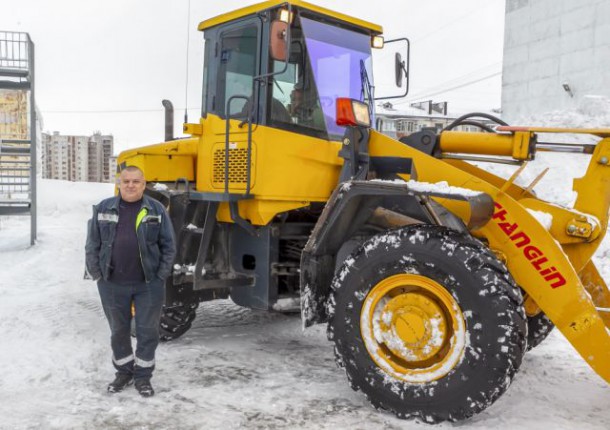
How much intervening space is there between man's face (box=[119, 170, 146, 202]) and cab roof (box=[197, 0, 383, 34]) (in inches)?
61.8

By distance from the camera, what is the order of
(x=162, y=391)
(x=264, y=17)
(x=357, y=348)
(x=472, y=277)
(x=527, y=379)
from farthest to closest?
(x=264, y=17), (x=527, y=379), (x=162, y=391), (x=357, y=348), (x=472, y=277)

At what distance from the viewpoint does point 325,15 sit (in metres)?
4.69

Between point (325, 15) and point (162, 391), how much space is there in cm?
305

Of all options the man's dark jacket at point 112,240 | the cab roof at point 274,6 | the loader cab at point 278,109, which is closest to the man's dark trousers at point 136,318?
the man's dark jacket at point 112,240

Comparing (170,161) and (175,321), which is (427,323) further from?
(170,161)

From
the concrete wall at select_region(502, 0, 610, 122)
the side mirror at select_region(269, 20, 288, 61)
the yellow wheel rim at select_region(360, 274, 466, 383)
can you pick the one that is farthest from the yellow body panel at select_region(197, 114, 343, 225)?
the concrete wall at select_region(502, 0, 610, 122)

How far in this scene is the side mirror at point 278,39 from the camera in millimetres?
3953

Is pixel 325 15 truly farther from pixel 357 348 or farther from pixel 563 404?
pixel 563 404

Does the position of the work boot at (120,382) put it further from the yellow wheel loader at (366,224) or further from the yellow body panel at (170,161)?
the yellow body panel at (170,161)

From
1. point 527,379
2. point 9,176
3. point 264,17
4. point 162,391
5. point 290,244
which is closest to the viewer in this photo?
point 162,391

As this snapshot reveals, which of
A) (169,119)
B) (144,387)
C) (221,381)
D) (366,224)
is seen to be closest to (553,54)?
(169,119)

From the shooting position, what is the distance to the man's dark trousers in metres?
4.00

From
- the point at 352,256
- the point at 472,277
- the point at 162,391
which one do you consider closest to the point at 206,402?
the point at 162,391

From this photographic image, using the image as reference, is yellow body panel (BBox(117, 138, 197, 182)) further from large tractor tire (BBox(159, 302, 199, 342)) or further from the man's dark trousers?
the man's dark trousers
